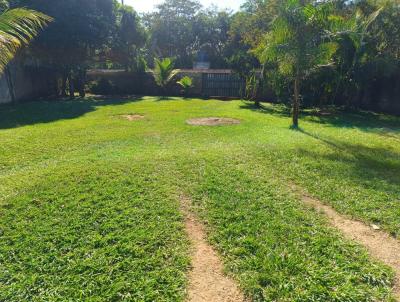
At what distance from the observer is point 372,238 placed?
11.6 feet

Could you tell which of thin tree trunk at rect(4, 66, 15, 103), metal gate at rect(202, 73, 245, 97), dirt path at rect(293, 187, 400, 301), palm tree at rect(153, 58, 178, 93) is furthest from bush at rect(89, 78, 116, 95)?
dirt path at rect(293, 187, 400, 301)

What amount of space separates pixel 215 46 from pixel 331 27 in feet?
102

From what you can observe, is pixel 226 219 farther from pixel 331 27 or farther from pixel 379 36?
pixel 379 36

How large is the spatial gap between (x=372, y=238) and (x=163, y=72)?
707 inches

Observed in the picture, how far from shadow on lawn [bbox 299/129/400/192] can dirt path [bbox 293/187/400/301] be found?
1502 millimetres

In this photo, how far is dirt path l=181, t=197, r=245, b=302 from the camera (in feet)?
8.70

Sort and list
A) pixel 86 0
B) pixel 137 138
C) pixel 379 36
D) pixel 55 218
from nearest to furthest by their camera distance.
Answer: pixel 55 218 → pixel 137 138 → pixel 379 36 → pixel 86 0

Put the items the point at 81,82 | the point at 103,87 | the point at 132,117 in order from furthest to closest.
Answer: the point at 103,87, the point at 81,82, the point at 132,117

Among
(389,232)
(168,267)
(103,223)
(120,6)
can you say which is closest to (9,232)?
(103,223)

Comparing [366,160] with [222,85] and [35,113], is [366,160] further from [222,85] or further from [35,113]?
[222,85]

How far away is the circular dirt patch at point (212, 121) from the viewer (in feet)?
33.0

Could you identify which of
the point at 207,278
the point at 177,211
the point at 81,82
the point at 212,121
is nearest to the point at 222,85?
the point at 81,82

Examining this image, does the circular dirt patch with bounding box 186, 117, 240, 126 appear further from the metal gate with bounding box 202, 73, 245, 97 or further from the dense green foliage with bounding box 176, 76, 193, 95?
the dense green foliage with bounding box 176, 76, 193, 95

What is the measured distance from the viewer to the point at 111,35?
1875 cm
